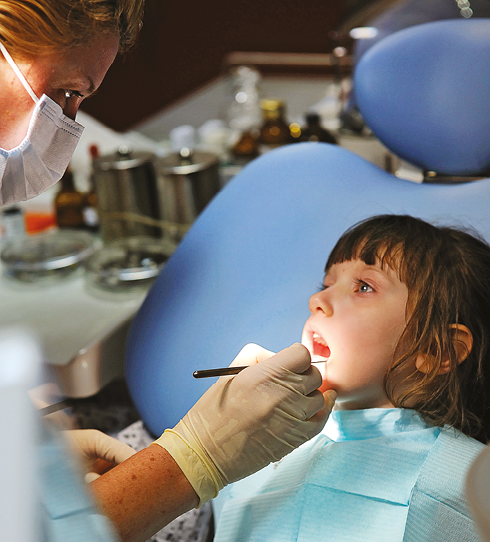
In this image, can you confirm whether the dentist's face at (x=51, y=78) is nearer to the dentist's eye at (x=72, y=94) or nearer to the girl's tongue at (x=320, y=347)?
the dentist's eye at (x=72, y=94)

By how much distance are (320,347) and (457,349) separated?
0.66 feet

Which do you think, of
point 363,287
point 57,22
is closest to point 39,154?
point 57,22

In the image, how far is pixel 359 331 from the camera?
92cm

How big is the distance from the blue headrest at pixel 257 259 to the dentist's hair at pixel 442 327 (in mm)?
112

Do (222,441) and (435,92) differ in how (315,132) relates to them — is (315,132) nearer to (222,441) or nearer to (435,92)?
(435,92)

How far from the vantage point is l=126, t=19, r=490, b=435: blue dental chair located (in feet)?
3.60

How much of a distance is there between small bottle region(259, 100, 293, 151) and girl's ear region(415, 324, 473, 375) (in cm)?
117

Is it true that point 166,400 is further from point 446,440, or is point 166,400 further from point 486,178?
point 486,178

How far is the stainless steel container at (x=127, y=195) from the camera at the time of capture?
1.68m

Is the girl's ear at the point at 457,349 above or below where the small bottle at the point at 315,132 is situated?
below

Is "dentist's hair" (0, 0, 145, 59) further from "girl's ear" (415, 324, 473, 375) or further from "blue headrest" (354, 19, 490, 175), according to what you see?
"girl's ear" (415, 324, 473, 375)

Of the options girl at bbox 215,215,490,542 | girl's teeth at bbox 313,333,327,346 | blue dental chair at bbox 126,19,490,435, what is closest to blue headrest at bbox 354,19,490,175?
blue dental chair at bbox 126,19,490,435

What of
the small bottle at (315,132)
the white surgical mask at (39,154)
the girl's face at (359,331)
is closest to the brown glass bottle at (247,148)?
the small bottle at (315,132)

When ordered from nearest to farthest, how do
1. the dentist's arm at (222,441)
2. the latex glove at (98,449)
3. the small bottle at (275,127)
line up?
the dentist's arm at (222,441) < the latex glove at (98,449) < the small bottle at (275,127)
